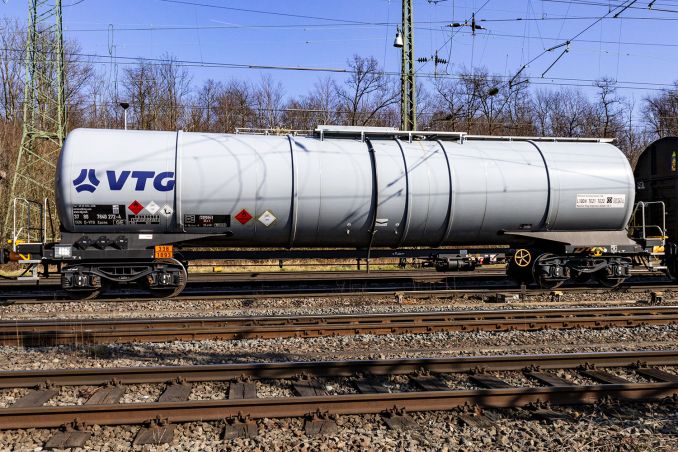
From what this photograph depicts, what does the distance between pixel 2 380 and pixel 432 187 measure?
922cm

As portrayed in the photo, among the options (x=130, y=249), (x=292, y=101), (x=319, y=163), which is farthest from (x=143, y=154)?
(x=292, y=101)

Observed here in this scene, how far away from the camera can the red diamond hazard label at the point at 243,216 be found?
38.7 ft

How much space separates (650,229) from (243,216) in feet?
37.5

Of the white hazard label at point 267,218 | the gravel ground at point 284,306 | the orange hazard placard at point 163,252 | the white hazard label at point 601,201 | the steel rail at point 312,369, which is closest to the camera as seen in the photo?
the steel rail at point 312,369

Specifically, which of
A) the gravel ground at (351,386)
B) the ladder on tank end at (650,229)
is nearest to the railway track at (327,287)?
the gravel ground at (351,386)

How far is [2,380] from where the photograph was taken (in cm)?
609

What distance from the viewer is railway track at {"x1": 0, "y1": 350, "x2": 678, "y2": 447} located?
16.8 ft

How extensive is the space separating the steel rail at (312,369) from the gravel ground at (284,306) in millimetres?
4265

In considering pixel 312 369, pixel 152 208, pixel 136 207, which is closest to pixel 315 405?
pixel 312 369

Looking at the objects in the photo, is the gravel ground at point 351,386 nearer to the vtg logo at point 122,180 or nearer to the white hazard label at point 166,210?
the white hazard label at point 166,210

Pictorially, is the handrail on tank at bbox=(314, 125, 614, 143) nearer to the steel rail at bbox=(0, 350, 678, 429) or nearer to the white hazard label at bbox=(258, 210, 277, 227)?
the white hazard label at bbox=(258, 210, 277, 227)

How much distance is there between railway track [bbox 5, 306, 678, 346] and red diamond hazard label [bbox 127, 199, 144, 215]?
105 inches

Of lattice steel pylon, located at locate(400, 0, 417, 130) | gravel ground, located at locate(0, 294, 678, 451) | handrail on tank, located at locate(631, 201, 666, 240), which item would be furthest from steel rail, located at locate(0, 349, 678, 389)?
lattice steel pylon, located at locate(400, 0, 417, 130)

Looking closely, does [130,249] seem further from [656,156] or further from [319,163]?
[656,156]
